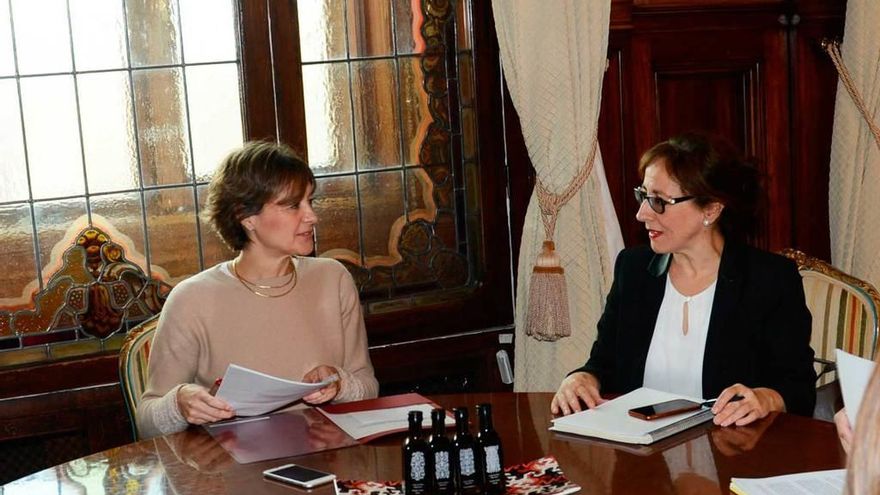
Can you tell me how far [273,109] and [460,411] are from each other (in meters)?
1.88

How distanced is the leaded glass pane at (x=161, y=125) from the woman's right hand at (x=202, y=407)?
1.10 m

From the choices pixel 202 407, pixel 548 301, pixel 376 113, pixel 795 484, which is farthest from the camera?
pixel 376 113

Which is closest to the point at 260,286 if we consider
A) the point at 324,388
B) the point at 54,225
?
the point at 324,388

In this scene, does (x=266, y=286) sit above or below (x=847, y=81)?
below

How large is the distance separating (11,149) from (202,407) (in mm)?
1258

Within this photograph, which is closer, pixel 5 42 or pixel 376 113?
pixel 5 42

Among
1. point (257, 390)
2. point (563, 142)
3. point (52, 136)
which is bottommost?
point (257, 390)

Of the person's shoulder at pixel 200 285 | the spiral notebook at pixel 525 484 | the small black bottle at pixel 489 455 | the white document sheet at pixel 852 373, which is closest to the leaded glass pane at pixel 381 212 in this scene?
the person's shoulder at pixel 200 285

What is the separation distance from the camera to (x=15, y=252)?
3.37 meters

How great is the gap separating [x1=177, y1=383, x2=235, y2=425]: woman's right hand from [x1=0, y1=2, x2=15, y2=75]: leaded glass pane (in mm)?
1282

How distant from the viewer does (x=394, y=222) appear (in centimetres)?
385

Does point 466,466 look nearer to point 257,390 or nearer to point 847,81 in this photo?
point 257,390

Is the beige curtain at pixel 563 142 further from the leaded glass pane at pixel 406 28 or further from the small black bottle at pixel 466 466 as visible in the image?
the small black bottle at pixel 466 466

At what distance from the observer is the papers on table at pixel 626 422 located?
2246 millimetres
